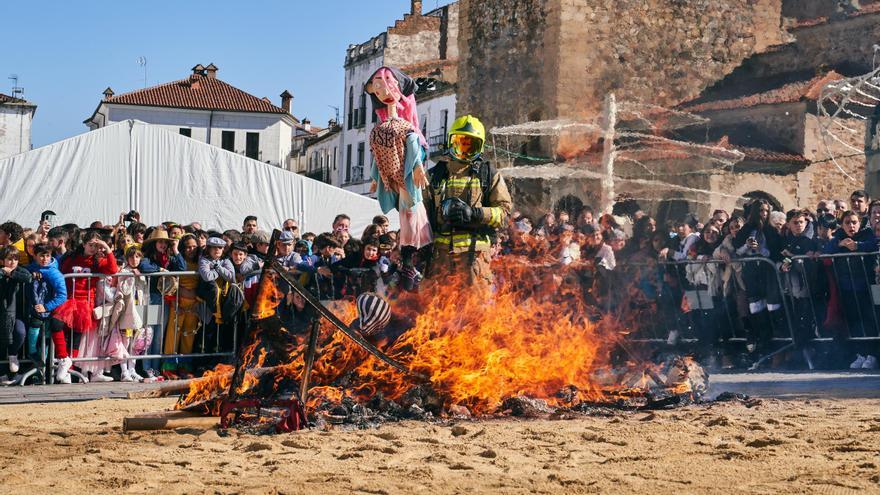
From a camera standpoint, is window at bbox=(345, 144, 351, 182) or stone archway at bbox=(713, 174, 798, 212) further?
window at bbox=(345, 144, 351, 182)

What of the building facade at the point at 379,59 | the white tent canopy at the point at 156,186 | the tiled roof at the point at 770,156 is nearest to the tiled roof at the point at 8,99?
the building facade at the point at 379,59

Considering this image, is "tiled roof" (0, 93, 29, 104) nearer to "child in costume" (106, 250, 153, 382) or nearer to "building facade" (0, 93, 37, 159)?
"building facade" (0, 93, 37, 159)

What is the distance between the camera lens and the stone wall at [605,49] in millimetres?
33062

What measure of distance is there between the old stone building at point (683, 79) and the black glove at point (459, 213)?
2244 centimetres

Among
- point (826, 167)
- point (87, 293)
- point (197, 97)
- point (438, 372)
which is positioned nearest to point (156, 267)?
point (87, 293)

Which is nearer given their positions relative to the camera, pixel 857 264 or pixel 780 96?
pixel 857 264

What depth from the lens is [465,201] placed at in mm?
8586

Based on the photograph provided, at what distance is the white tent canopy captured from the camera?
16641 mm

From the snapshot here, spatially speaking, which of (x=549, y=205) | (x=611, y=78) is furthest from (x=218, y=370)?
(x=611, y=78)

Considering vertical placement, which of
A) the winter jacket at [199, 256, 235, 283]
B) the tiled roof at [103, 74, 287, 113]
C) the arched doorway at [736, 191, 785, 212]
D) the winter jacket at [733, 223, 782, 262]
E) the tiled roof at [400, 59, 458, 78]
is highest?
the tiled roof at [103, 74, 287, 113]

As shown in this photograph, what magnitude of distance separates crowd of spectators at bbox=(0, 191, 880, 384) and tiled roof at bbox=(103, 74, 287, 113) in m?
59.2

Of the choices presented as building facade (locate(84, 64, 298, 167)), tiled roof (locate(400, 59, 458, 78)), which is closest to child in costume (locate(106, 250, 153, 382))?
tiled roof (locate(400, 59, 458, 78))

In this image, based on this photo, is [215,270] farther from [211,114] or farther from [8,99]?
[211,114]

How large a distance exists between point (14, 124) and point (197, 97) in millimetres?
11904
